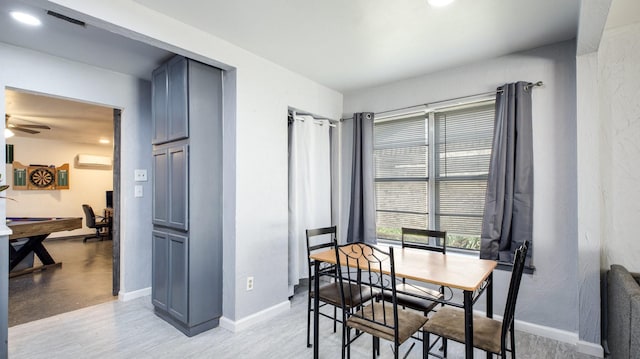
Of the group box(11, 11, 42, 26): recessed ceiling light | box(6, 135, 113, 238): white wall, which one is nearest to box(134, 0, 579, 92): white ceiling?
box(11, 11, 42, 26): recessed ceiling light

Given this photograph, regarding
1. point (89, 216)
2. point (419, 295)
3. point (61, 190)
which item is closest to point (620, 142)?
point (419, 295)

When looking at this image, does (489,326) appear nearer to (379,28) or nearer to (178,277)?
(379,28)

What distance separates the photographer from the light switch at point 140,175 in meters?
3.43

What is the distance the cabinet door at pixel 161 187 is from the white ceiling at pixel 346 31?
0.97 metres

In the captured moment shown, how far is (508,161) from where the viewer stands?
2.63 metres

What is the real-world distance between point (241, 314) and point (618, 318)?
8.96 feet

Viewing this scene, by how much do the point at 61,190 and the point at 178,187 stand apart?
22.0 ft

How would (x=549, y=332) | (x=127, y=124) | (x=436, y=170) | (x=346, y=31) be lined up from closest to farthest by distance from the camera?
(x=346, y=31)
(x=549, y=332)
(x=436, y=170)
(x=127, y=124)

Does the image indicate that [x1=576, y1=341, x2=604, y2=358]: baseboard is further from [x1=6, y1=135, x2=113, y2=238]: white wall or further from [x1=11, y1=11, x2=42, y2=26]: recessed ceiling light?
[x1=6, y1=135, x2=113, y2=238]: white wall

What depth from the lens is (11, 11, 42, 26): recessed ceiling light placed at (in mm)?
2052

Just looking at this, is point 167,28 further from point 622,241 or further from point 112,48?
point 622,241

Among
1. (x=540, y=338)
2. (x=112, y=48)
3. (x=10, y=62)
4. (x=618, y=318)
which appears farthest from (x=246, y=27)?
(x=540, y=338)

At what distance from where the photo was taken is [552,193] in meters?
2.50

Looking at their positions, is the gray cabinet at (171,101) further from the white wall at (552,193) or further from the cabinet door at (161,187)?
the white wall at (552,193)
